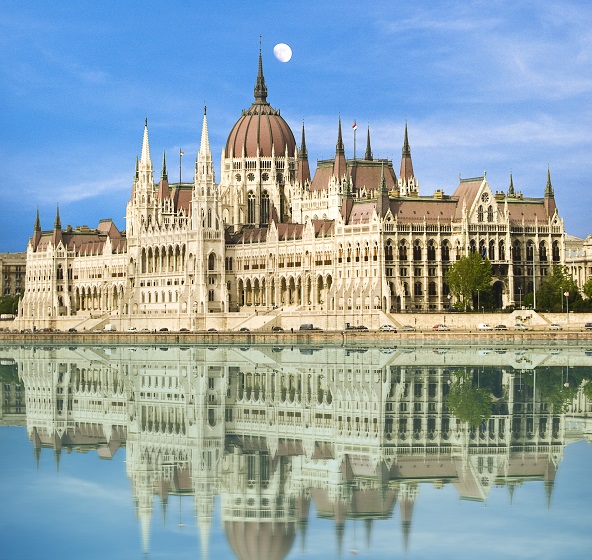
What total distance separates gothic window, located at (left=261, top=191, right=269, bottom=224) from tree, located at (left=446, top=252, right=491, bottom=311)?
46.8m

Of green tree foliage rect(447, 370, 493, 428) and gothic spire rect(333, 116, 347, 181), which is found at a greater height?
gothic spire rect(333, 116, 347, 181)

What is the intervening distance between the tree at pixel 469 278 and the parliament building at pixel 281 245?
5.24 metres

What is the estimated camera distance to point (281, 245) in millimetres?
161750

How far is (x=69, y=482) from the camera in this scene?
40.2 metres

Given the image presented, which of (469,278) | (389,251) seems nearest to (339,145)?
(389,251)

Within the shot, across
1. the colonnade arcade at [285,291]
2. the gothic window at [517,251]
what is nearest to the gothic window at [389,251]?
the colonnade arcade at [285,291]

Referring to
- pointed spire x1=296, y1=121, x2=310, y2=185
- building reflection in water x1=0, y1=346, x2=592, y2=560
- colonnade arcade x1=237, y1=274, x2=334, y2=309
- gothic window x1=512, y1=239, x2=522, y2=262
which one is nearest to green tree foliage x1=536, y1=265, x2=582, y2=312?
gothic window x1=512, y1=239, x2=522, y2=262

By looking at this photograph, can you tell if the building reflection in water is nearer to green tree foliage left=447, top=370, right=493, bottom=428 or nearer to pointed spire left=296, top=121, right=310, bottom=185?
green tree foliage left=447, top=370, right=493, bottom=428

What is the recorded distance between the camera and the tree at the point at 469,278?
449 feet

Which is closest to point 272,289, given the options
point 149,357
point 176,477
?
point 149,357

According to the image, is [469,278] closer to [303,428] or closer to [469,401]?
[469,401]

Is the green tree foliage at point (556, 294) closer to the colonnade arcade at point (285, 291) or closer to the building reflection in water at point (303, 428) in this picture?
the colonnade arcade at point (285, 291)

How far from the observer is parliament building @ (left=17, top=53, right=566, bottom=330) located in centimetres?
14612

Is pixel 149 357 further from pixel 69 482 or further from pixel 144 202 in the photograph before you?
pixel 144 202
